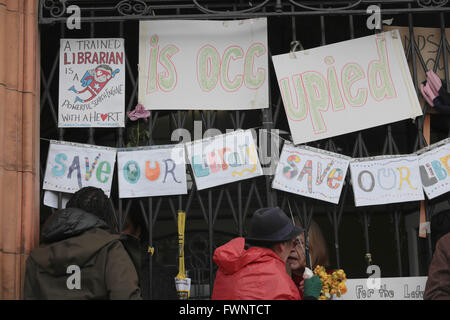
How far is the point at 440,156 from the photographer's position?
597cm

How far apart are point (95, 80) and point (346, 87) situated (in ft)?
7.48

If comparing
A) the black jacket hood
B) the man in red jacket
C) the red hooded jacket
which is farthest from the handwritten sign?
the black jacket hood

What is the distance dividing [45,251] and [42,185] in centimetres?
111

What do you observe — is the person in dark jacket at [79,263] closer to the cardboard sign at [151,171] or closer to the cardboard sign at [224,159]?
the cardboard sign at [151,171]

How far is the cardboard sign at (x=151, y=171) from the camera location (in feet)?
19.4

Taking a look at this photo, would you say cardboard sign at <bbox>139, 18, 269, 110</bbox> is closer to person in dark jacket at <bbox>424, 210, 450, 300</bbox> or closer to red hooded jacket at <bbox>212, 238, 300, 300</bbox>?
red hooded jacket at <bbox>212, 238, 300, 300</bbox>

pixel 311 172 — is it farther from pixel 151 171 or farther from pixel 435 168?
pixel 151 171

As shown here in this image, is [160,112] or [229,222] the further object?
[229,222]

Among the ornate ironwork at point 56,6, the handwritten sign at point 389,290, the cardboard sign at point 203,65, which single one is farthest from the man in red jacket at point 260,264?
the ornate ironwork at point 56,6

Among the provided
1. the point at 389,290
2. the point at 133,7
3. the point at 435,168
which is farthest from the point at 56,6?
the point at 389,290

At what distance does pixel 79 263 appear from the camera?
15.8 ft

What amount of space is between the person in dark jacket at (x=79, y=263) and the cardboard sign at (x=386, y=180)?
222 cm

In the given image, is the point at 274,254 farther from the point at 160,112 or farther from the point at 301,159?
the point at 160,112
